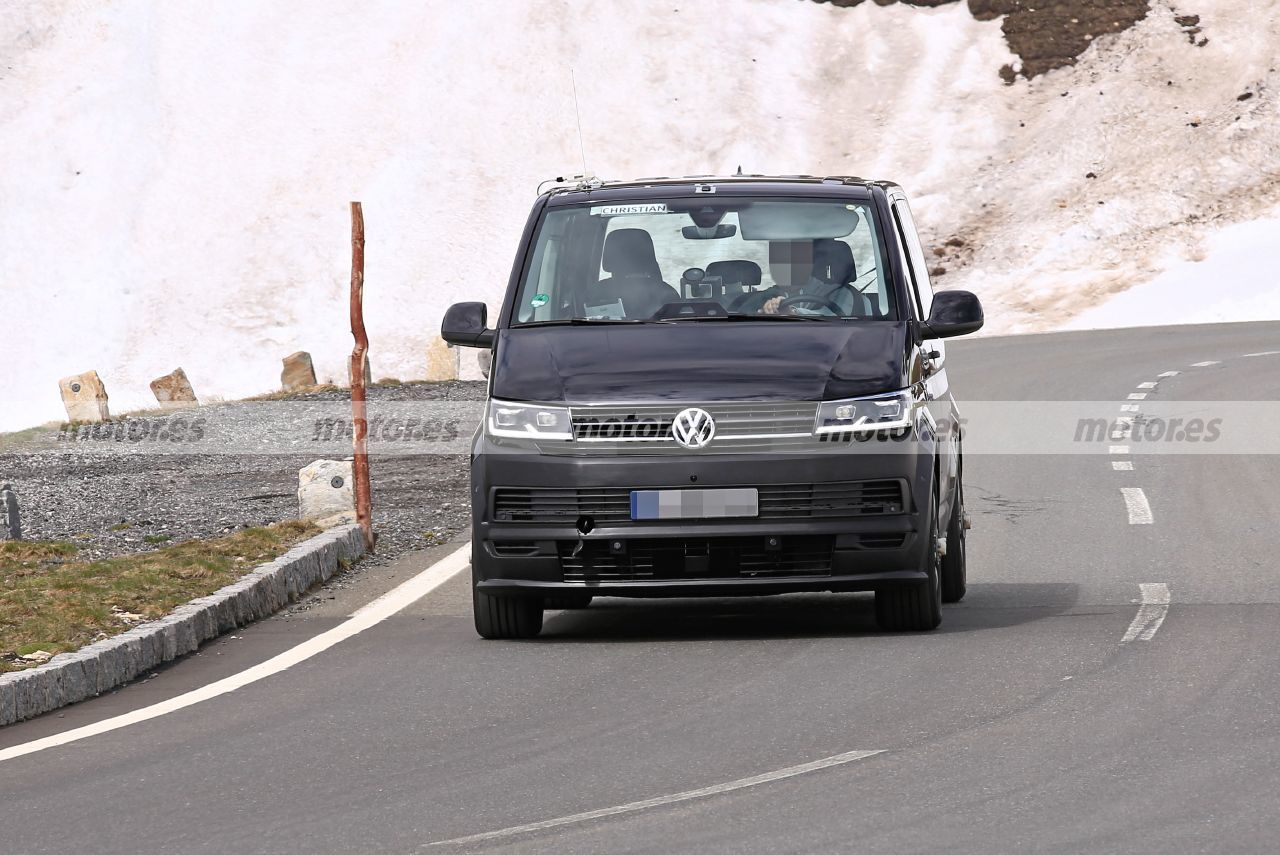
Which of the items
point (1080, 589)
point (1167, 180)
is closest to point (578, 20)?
point (1167, 180)

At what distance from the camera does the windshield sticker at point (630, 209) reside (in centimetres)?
1033

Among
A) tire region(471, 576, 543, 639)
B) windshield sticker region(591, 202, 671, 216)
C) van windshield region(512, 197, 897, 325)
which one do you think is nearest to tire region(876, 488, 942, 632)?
van windshield region(512, 197, 897, 325)

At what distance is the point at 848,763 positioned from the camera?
6.58m

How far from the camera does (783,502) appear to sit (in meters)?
8.96

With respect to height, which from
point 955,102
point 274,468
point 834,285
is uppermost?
point 955,102

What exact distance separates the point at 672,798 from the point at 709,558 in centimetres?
290

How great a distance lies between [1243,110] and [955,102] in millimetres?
8033

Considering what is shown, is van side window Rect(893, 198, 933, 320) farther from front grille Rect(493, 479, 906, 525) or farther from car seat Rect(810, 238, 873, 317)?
front grille Rect(493, 479, 906, 525)

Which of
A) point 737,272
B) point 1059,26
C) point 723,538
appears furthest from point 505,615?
point 1059,26

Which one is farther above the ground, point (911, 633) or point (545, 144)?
point (545, 144)

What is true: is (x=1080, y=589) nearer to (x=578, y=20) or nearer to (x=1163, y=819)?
(x=1163, y=819)

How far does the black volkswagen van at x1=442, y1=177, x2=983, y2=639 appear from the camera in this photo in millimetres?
8969

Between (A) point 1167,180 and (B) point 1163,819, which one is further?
(A) point 1167,180

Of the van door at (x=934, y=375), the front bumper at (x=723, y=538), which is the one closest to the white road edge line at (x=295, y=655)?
the front bumper at (x=723, y=538)
